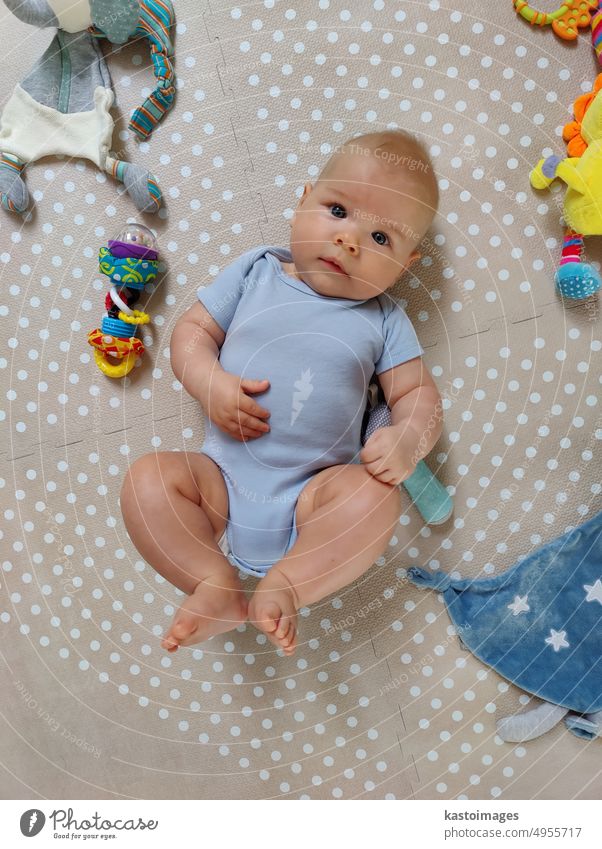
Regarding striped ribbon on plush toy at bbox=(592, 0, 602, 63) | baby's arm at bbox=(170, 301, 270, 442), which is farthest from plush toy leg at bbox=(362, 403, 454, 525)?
striped ribbon on plush toy at bbox=(592, 0, 602, 63)

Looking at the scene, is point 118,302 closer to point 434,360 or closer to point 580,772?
point 434,360

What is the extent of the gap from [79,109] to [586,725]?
783mm

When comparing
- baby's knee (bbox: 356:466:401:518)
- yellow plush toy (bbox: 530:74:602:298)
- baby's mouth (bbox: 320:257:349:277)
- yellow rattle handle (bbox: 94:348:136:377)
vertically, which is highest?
yellow plush toy (bbox: 530:74:602:298)

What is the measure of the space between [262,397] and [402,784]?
1.36 ft

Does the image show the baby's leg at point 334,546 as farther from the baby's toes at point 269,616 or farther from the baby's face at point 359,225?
the baby's face at point 359,225

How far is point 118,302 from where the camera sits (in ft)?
2.10

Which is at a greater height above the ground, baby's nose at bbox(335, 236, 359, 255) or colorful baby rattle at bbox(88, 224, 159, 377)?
baby's nose at bbox(335, 236, 359, 255)

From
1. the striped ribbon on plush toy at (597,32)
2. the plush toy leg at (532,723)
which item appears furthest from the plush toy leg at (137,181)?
the plush toy leg at (532,723)

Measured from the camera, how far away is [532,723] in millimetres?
652

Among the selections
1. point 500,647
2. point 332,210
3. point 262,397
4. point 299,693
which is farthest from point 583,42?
point 299,693

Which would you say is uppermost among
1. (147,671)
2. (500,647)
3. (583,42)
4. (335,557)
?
(583,42)

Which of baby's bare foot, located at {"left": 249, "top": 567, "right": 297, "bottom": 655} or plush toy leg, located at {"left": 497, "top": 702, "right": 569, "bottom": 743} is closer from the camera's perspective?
baby's bare foot, located at {"left": 249, "top": 567, "right": 297, "bottom": 655}

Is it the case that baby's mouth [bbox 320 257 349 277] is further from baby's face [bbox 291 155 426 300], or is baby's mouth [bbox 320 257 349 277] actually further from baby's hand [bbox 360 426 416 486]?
baby's hand [bbox 360 426 416 486]

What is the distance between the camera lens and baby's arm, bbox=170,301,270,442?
583 millimetres
